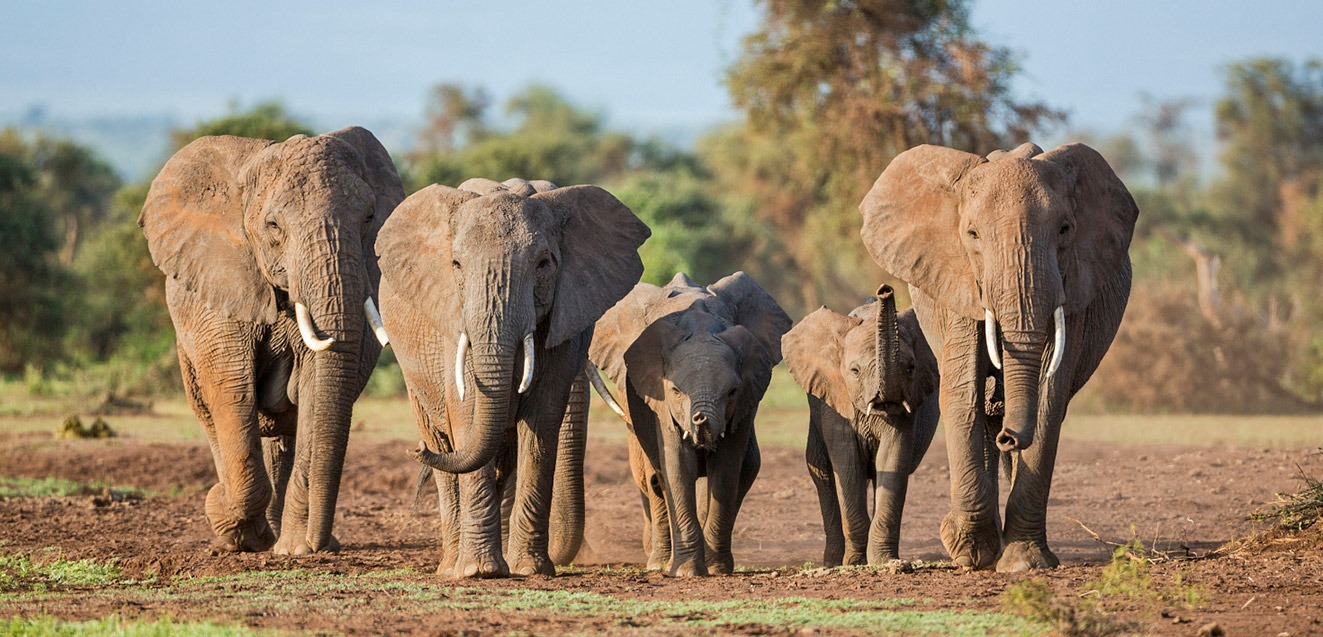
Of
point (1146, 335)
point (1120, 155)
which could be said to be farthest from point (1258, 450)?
point (1120, 155)

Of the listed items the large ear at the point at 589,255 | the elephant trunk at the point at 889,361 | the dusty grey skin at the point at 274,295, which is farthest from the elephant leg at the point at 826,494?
the dusty grey skin at the point at 274,295

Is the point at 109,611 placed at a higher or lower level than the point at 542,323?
lower

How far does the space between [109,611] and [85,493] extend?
688 cm

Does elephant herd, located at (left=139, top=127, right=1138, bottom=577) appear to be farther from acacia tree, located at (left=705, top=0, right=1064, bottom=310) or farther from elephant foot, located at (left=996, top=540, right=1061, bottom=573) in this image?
acacia tree, located at (left=705, top=0, right=1064, bottom=310)

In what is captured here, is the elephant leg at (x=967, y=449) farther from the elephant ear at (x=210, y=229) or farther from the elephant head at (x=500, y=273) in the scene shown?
the elephant ear at (x=210, y=229)

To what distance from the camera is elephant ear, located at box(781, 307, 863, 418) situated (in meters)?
10.0

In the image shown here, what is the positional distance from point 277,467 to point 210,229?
5.45 feet

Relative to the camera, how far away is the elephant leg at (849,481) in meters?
9.86

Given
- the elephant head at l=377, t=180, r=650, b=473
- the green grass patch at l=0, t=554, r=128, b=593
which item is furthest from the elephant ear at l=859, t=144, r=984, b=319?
the green grass patch at l=0, t=554, r=128, b=593

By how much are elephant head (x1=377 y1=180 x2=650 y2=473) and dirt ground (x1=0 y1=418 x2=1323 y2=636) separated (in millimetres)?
953

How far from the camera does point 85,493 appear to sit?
44.9ft

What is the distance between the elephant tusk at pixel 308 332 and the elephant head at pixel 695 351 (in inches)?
66.3

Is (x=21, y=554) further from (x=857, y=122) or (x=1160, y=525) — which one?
(x=857, y=122)

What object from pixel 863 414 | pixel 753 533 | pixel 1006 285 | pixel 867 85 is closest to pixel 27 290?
pixel 867 85
